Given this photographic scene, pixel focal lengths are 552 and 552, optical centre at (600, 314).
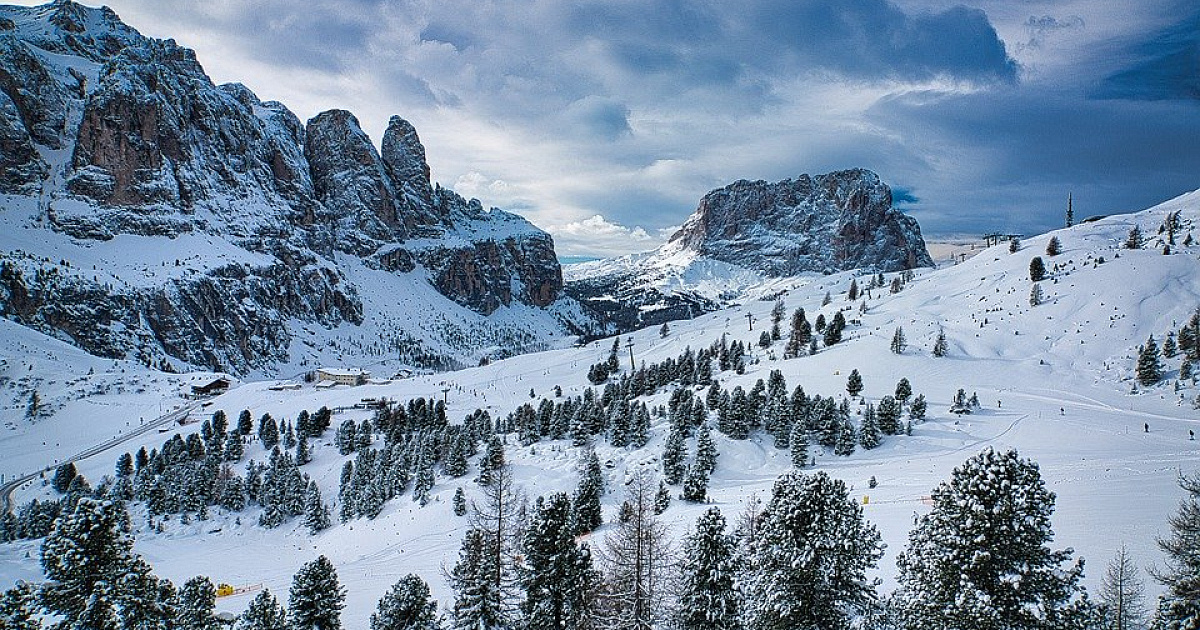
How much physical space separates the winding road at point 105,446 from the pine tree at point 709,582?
86.5 m

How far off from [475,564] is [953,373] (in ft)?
257

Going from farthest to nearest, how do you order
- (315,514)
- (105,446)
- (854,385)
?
(105,446) < (854,385) < (315,514)

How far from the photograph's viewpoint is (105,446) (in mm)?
89250

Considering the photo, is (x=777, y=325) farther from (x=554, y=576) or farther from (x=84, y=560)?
(x=84, y=560)

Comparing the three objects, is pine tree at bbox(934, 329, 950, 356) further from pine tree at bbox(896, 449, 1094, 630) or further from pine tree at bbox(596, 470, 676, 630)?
pine tree at bbox(896, 449, 1094, 630)

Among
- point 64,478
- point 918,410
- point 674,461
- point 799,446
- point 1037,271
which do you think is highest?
point 1037,271

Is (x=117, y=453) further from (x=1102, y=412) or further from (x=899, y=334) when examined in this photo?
(x=1102, y=412)

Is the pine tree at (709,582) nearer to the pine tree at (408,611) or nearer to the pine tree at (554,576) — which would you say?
the pine tree at (554,576)

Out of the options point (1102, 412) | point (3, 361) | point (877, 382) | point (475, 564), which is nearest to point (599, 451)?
point (877, 382)

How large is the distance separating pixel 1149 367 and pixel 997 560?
74.3 m

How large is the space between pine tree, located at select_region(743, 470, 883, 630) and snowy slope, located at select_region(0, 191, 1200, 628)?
1324 centimetres

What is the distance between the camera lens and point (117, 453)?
8462 cm

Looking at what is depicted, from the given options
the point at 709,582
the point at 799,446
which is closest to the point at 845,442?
the point at 799,446

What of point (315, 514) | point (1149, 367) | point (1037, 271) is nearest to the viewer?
point (315, 514)
